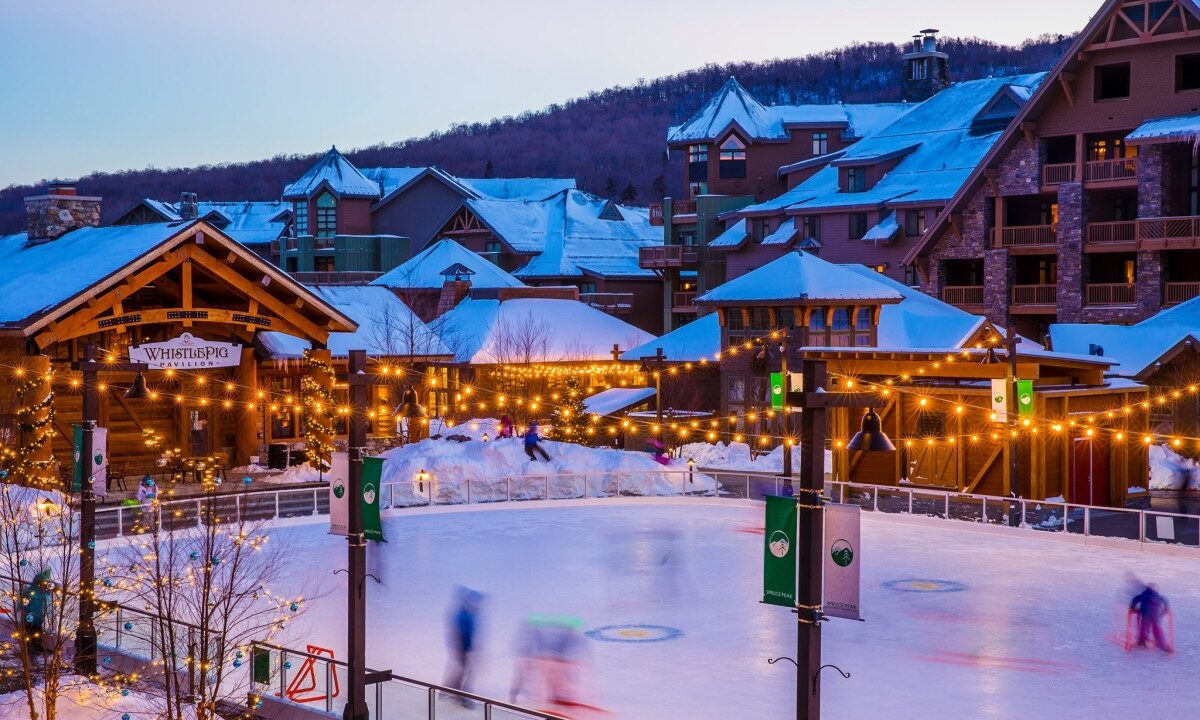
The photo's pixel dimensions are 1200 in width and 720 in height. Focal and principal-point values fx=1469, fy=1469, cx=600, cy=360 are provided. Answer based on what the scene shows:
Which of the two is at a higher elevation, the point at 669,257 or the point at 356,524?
the point at 669,257

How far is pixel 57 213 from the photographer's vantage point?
141ft

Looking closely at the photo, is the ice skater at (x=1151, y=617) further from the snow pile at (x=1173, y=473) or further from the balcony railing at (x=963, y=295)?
the balcony railing at (x=963, y=295)

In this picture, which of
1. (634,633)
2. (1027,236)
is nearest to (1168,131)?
(1027,236)

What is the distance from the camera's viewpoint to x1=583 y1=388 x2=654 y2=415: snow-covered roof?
174 ft

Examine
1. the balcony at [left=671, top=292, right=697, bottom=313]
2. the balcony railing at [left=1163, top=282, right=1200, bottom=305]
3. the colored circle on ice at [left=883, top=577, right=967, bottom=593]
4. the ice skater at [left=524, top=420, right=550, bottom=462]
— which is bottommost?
the colored circle on ice at [left=883, top=577, right=967, bottom=593]

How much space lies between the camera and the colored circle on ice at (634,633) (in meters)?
22.0

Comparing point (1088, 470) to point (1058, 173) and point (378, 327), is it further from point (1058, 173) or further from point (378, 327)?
point (378, 327)

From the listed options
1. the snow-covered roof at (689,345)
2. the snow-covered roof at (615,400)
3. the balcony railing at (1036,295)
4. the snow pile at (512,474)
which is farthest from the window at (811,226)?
the snow pile at (512,474)

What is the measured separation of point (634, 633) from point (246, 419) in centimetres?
2031

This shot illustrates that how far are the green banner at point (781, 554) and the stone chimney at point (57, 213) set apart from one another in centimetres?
3372

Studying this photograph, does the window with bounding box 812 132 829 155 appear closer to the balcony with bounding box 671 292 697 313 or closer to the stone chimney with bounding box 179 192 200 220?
the balcony with bounding box 671 292 697 313

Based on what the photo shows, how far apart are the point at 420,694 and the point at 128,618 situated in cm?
556

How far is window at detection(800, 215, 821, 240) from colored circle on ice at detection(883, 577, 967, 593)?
42.7 m

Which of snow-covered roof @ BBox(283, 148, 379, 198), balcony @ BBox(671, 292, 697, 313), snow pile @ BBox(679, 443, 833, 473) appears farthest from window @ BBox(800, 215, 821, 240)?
snow-covered roof @ BBox(283, 148, 379, 198)
